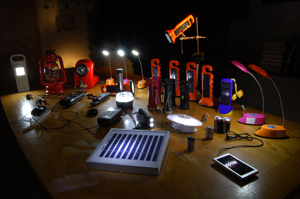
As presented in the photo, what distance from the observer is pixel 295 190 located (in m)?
0.76

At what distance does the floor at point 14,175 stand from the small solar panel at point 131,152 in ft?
2.25

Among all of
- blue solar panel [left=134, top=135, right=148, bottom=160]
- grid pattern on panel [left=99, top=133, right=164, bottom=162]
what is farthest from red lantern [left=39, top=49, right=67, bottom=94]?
blue solar panel [left=134, top=135, right=148, bottom=160]

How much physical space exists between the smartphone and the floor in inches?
44.8

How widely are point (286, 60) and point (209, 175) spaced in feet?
5.89

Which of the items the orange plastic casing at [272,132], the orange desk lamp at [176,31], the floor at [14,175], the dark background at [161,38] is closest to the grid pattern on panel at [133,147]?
the orange plastic casing at [272,132]

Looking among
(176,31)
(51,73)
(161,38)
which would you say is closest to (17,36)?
(51,73)

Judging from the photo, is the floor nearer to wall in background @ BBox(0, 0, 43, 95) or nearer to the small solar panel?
wall in background @ BBox(0, 0, 43, 95)

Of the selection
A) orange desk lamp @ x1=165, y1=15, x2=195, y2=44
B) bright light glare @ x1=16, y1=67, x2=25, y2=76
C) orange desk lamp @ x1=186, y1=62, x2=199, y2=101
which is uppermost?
orange desk lamp @ x1=165, y1=15, x2=195, y2=44

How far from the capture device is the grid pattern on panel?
0.93 metres

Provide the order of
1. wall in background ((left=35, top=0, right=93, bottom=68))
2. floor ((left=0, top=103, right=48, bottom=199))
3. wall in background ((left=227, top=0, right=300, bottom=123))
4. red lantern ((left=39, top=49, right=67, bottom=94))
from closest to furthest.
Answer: floor ((left=0, top=103, right=48, bottom=199)), red lantern ((left=39, top=49, right=67, bottom=94)), wall in background ((left=227, top=0, right=300, bottom=123)), wall in background ((left=35, top=0, right=93, bottom=68))

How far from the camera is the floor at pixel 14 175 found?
1606 millimetres

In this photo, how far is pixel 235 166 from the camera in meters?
0.86

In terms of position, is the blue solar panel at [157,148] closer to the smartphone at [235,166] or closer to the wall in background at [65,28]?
the smartphone at [235,166]

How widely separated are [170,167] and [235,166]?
10.0 inches
